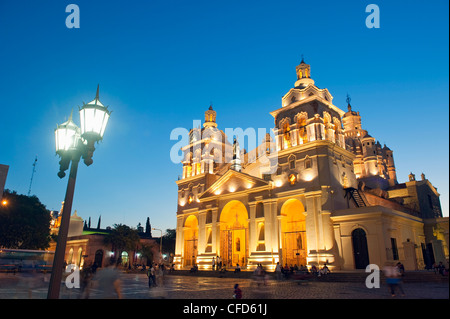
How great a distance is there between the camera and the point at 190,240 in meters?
44.9

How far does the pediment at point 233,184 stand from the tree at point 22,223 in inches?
842

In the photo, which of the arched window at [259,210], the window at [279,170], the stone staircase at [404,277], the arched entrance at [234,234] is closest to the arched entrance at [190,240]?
the arched entrance at [234,234]

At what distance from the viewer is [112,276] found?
35.4ft

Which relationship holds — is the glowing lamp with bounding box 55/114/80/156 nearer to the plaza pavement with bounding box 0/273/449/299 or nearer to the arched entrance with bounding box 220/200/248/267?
the plaza pavement with bounding box 0/273/449/299

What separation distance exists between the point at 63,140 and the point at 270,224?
95.0 ft

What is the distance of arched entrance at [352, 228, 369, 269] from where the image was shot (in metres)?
27.5

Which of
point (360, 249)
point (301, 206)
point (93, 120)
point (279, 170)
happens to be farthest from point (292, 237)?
point (93, 120)

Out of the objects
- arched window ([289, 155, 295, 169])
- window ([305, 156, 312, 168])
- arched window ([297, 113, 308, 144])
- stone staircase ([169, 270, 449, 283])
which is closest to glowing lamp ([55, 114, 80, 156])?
stone staircase ([169, 270, 449, 283])

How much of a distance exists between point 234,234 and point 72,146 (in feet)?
115

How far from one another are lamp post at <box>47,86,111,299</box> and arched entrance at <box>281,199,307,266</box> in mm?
28530

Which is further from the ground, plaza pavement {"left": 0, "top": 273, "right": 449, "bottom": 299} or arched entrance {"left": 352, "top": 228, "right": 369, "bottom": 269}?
arched entrance {"left": 352, "top": 228, "right": 369, "bottom": 269}

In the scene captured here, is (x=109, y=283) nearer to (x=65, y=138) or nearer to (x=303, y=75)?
(x=65, y=138)
